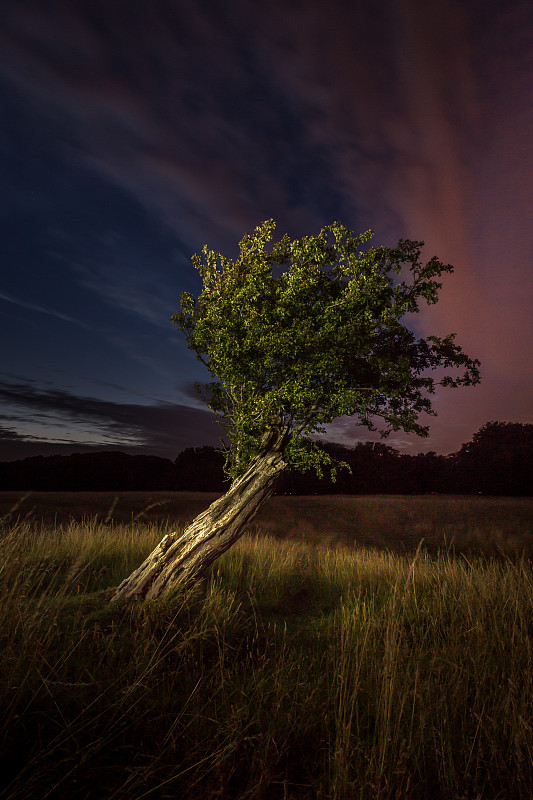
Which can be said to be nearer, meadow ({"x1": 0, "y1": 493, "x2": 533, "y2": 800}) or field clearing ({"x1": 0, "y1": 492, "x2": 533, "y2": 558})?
meadow ({"x1": 0, "y1": 493, "x2": 533, "y2": 800})

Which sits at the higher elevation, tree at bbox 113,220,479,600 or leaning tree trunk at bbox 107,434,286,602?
tree at bbox 113,220,479,600

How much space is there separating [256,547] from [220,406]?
5456 mm

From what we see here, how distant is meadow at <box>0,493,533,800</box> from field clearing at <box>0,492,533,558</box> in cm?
846

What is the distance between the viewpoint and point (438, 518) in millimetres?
23078

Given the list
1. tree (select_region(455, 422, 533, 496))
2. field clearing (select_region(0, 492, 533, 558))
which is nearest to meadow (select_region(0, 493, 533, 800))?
field clearing (select_region(0, 492, 533, 558))

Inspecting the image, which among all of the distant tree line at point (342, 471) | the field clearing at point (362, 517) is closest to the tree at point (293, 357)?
the field clearing at point (362, 517)

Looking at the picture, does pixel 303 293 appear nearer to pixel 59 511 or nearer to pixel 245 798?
pixel 245 798

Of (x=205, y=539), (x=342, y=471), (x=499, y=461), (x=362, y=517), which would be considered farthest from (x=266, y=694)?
(x=499, y=461)

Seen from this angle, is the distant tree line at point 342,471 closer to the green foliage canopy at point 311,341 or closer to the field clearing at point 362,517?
the field clearing at point 362,517

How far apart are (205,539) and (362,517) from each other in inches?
676

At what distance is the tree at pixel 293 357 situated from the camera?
30.0 ft

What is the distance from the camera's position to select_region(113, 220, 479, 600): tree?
916 centimetres

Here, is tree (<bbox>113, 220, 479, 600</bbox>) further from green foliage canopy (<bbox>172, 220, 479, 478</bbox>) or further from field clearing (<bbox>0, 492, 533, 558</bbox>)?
field clearing (<bbox>0, 492, 533, 558</bbox>)

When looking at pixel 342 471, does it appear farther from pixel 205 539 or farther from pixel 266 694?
pixel 266 694
